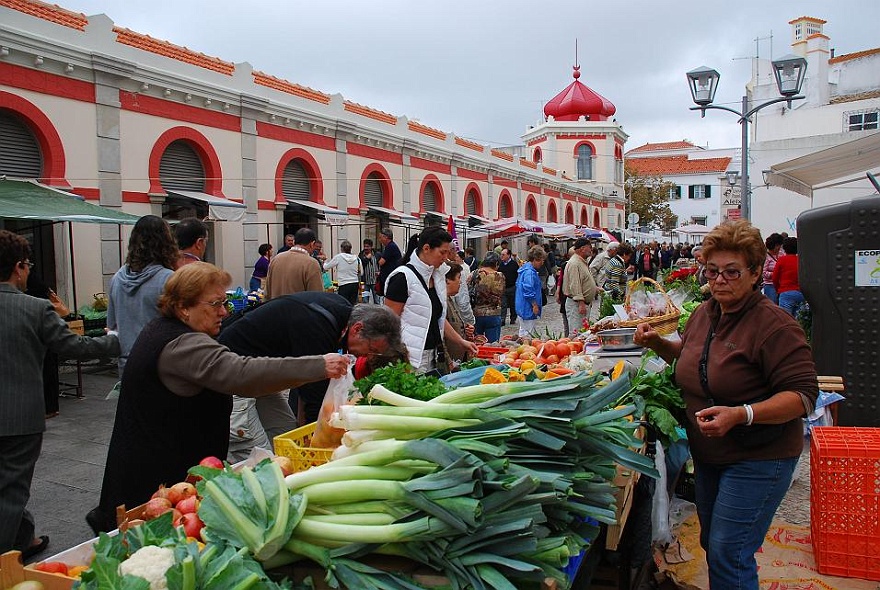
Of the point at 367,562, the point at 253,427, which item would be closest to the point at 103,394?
the point at 253,427

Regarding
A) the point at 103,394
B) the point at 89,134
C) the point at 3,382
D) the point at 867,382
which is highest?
the point at 89,134

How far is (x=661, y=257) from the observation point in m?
32.3

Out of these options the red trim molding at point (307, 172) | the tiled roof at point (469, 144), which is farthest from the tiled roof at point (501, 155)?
the red trim molding at point (307, 172)

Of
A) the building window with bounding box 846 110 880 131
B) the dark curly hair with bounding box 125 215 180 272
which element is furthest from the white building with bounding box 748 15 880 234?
the dark curly hair with bounding box 125 215 180 272

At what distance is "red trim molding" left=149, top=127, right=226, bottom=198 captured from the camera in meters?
13.1

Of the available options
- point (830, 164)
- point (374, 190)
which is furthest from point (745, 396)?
point (374, 190)

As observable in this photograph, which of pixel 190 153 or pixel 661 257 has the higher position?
pixel 190 153

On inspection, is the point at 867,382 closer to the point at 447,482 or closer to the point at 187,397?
the point at 447,482

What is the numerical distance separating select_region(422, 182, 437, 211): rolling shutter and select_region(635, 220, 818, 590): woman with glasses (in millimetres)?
20531

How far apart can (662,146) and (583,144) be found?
37.9m

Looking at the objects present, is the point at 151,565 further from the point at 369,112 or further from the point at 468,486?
the point at 369,112

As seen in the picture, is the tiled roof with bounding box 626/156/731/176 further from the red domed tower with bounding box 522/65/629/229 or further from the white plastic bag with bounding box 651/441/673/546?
the white plastic bag with bounding box 651/441/673/546

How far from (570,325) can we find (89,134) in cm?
894

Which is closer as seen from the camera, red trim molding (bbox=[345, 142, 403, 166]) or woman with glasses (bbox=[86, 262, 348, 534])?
woman with glasses (bbox=[86, 262, 348, 534])
